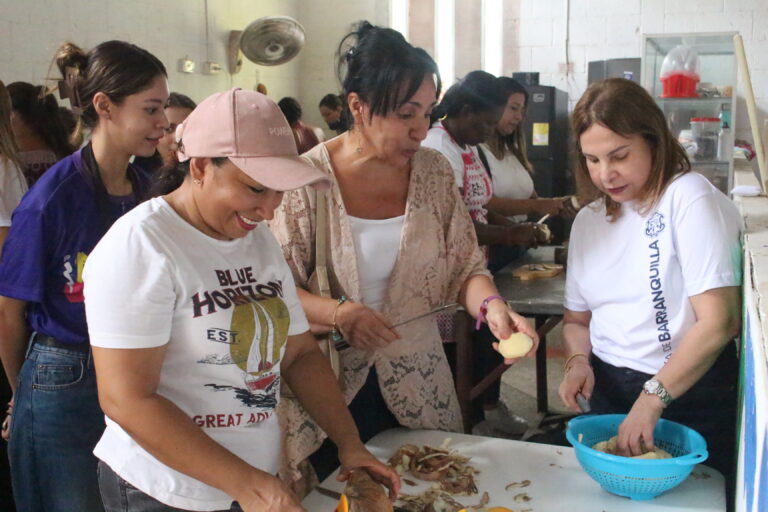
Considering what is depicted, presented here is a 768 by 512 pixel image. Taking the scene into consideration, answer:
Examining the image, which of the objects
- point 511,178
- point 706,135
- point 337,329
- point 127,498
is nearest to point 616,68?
point 706,135

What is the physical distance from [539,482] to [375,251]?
0.64 metres

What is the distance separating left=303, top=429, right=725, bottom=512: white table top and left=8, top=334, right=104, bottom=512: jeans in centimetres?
63

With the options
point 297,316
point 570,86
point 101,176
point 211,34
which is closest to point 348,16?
point 211,34

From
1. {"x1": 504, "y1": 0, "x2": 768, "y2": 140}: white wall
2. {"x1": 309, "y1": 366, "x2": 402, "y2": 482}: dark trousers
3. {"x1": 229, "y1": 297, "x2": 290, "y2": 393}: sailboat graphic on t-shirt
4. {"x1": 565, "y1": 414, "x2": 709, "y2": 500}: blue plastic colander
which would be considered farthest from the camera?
{"x1": 504, "y1": 0, "x2": 768, "y2": 140}: white wall

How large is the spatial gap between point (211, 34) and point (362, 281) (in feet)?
17.2

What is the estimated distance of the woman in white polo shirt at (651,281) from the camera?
161 centimetres

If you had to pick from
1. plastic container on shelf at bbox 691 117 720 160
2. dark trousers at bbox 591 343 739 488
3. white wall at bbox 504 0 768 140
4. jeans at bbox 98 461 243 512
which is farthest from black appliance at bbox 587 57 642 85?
jeans at bbox 98 461 243 512

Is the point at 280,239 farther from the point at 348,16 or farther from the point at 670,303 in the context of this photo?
the point at 348,16

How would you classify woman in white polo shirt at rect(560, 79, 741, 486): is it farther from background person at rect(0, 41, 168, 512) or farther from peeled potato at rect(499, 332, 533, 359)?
background person at rect(0, 41, 168, 512)

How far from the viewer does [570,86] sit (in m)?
7.41

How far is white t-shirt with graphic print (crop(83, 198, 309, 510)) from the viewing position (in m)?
Answer: 1.15

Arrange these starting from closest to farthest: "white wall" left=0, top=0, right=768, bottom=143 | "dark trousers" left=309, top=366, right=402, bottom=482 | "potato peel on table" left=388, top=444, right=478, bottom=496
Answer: "potato peel on table" left=388, top=444, right=478, bottom=496
"dark trousers" left=309, top=366, right=402, bottom=482
"white wall" left=0, top=0, right=768, bottom=143

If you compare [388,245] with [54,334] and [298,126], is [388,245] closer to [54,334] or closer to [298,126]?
[54,334]

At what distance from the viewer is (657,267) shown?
5.51 ft
